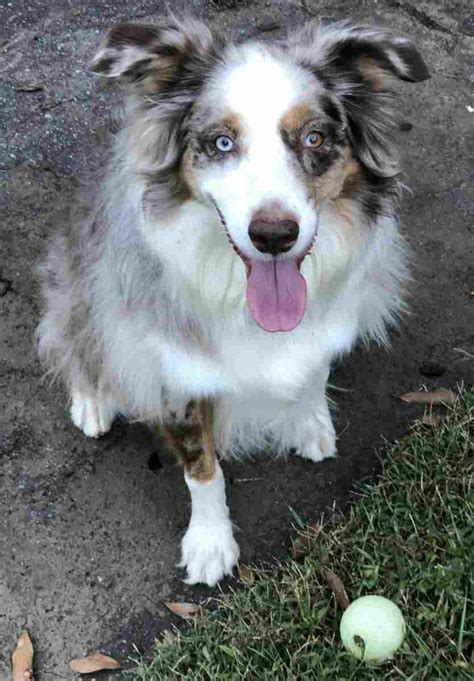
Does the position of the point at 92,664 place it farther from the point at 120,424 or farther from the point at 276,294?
the point at 276,294

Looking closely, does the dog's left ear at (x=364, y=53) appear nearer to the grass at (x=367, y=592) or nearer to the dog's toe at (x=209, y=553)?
the grass at (x=367, y=592)

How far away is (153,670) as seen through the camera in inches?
114

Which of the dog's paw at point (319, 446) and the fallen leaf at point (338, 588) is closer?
the fallen leaf at point (338, 588)

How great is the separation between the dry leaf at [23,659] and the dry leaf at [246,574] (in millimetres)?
748

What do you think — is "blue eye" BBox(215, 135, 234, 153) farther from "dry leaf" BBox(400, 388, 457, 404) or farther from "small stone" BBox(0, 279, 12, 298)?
"small stone" BBox(0, 279, 12, 298)

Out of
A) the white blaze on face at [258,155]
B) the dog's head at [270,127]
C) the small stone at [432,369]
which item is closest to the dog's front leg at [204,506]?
the dog's head at [270,127]

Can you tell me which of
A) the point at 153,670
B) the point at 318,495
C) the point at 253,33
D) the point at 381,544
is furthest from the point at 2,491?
the point at 253,33

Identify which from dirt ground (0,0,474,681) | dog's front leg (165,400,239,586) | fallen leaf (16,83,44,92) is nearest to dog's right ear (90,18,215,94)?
dirt ground (0,0,474,681)

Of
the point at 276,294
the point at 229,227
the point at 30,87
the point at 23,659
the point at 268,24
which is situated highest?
the point at 229,227

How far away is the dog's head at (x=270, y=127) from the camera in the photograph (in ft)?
7.70

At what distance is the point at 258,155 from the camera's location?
235 centimetres

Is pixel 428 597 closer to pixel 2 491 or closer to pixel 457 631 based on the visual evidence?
pixel 457 631

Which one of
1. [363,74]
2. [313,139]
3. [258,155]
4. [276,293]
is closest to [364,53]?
[363,74]

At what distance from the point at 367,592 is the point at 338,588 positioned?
0.31 feet
